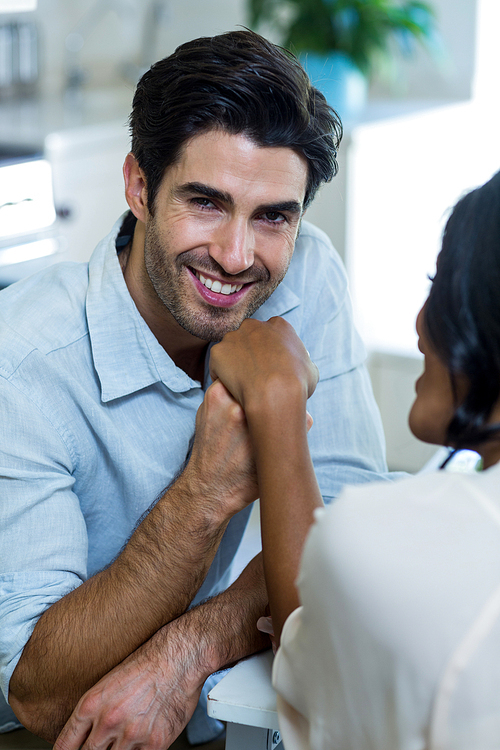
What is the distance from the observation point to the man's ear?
131cm

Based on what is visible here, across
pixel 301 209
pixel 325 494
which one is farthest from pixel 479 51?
pixel 325 494

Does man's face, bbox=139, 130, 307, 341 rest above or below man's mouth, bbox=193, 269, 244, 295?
above

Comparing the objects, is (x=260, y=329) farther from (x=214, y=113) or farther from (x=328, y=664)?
(x=328, y=664)

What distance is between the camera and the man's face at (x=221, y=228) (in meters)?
1.18

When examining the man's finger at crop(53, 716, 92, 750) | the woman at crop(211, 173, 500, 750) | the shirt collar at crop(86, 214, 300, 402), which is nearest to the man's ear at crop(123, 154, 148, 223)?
the shirt collar at crop(86, 214, 300, 402)

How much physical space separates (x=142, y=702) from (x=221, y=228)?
682 millimetres

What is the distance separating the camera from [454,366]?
2.42ft

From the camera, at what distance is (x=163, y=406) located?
4.00ft

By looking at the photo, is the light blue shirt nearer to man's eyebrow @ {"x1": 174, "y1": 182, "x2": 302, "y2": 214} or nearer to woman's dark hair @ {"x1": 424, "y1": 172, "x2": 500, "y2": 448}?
man's eyebrow @ {"x1": 174, "y1": 182, "x2": 302, "y2": 214}

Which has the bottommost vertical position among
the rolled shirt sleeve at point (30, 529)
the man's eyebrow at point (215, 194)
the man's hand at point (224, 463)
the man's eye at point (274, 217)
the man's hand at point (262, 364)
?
the rolled shirt sleeve at point (30, 529)

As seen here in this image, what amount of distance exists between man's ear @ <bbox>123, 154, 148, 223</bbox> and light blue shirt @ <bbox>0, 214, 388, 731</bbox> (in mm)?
60

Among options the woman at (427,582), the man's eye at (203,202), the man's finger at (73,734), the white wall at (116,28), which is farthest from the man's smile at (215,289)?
the white wall at (116,28)

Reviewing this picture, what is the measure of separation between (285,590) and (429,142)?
261 cm

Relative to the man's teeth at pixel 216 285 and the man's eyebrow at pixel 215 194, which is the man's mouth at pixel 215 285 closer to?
the man's teeth at pixel 216 285
